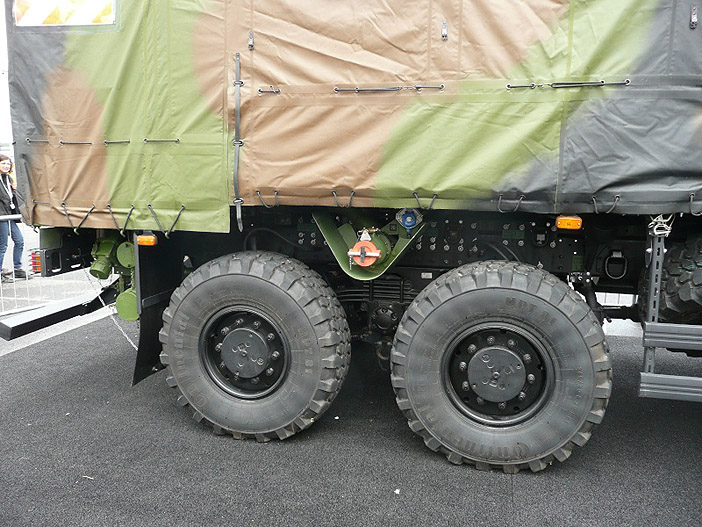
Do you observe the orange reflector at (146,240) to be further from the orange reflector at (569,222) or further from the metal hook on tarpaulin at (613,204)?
the metal hook on tarpaulin at (613,204)

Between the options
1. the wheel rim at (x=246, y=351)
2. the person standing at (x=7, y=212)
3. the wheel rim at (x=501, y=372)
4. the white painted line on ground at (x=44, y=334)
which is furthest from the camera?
the person standing at (x=7, y=212)

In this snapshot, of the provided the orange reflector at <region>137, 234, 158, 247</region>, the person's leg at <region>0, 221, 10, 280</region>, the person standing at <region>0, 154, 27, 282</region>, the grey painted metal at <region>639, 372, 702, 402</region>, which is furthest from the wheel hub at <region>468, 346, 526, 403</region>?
the person's leg at <region>0, 221, 10, 280</region>

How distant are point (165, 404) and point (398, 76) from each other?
3095 millimetres

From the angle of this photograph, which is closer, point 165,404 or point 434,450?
point 434,450

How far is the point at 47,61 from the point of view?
3.95 metres

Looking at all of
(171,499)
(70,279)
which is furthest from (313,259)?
(70,279)

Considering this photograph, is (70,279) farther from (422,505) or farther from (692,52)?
(692,52)

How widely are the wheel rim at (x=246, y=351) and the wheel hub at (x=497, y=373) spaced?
125cm

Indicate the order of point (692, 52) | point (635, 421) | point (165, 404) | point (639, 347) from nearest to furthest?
1. point (692, 52)
2. point (635, 421)
3. point (165, 404)
4. point (639, 347)

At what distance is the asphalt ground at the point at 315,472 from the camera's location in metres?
3.21

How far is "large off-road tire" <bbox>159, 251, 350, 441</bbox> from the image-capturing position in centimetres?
383

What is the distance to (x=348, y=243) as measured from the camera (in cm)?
397

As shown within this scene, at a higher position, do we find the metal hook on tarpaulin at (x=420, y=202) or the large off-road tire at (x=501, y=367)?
the metal hook on tarpaulin at (x=420, y=202)

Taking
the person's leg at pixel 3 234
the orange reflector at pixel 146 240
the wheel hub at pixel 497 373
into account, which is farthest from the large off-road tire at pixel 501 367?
the person's leg at pixel 3 234
